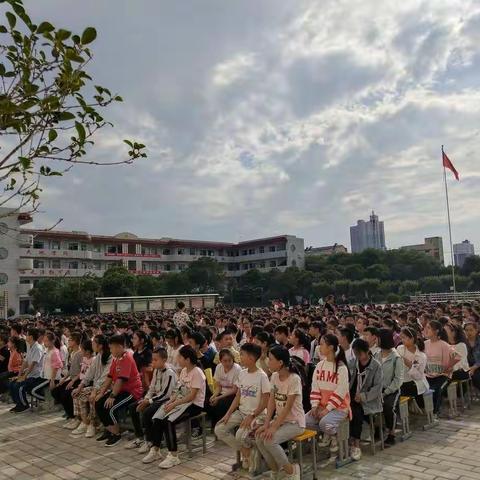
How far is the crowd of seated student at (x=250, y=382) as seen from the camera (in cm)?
485

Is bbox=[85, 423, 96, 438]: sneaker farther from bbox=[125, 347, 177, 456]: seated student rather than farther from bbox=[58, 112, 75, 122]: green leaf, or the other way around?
bbox=[58, 112, 75, 122]: green leaf

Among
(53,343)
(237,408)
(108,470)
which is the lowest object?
(108,470)

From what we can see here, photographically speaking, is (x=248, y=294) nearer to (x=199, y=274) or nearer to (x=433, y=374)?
(x=199, y=274)

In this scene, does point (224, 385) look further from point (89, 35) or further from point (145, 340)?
point (89, 35)

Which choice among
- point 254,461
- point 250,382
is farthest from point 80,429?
point 250,382

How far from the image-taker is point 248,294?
55781mm

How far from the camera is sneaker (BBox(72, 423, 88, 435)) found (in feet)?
22.6

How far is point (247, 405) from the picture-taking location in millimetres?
4996

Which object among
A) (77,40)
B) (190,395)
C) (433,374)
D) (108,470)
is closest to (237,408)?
(190,395)

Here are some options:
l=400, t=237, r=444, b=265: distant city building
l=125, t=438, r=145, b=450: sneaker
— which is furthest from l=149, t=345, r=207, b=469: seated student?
l=400, t=237, r=444, b=265: distant city building

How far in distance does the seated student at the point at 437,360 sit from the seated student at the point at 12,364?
770 centimetres

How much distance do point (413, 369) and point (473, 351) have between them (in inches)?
67.1

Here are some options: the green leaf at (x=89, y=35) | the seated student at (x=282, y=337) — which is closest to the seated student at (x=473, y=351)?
the seated student at (x=282, y=337)

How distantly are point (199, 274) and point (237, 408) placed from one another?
48326 mm
